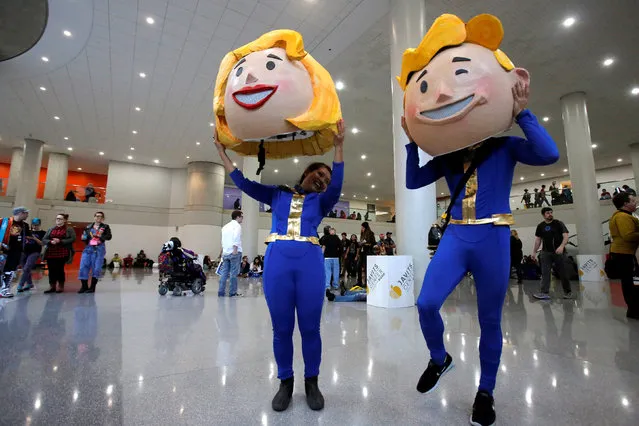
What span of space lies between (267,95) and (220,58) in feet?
33.8

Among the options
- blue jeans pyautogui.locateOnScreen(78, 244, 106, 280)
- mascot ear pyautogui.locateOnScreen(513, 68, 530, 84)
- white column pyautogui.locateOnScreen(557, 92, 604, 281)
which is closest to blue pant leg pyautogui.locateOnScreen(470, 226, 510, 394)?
mascot ear pyautogui.locateOnScreen(513, 68, 530, 84)

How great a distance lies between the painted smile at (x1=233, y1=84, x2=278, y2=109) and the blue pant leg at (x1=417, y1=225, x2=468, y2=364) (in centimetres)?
133

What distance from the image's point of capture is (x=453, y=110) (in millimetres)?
1660

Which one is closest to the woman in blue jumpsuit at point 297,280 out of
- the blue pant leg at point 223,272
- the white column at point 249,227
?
the blue pant leg at point 223,272

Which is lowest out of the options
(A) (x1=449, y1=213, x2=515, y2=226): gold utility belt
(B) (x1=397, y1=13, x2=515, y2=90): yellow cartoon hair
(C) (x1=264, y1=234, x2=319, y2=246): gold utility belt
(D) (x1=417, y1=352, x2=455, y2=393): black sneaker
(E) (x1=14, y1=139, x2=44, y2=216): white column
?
(D) (x1=417, y1=352, x2=455, y2=393): black sneaker

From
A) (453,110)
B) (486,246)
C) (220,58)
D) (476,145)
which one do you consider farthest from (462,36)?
(220,58)

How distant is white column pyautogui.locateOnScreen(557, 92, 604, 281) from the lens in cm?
1143

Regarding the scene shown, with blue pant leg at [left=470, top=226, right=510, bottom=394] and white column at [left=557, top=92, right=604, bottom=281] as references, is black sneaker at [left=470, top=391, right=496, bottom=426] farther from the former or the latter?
white column at [left=557, top=92, right=604, bottom=281]

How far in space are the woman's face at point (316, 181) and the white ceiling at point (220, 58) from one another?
24.7 ft

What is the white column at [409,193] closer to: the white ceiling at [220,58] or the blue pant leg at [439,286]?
the white ceiling at [220,58]

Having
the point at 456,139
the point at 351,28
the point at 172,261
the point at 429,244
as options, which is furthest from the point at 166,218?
the point at 456,139

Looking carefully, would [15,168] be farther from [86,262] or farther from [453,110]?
[453,110]

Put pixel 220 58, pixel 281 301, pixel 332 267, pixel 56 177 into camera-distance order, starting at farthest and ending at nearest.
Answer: pixel 56 177 < pixel 220 58 < pixel 332 267 < pixel 281 301

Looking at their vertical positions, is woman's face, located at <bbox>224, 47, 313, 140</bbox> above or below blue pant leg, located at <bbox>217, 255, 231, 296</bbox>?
above
